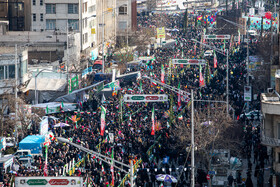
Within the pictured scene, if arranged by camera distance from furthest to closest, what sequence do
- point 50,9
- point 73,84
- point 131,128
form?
point 50,9
point 73,84
point 131,128

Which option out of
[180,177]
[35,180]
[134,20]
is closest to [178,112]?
[180,177]

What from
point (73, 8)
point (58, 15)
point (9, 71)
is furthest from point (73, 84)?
point (73, 8)

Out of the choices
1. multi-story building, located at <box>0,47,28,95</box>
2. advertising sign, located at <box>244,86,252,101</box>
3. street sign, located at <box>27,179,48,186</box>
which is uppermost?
multi-story building, located at <box>0,47,28,95</box>

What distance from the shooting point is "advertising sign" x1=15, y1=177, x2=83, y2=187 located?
2844 cm

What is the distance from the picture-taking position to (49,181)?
93.6ft

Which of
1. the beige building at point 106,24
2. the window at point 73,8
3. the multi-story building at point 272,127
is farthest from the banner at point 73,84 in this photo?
the beige building at point 106,24

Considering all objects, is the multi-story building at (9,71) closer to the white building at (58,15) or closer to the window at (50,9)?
the white building at (58,15)

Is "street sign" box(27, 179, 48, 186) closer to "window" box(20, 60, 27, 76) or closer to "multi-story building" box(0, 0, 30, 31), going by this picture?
"window" box(20, 60, 27, 76)

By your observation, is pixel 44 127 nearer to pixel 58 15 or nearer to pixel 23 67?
pixel 23 67

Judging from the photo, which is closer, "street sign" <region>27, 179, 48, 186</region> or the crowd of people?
"street sign" <region>27, 179, 48, 186</region>

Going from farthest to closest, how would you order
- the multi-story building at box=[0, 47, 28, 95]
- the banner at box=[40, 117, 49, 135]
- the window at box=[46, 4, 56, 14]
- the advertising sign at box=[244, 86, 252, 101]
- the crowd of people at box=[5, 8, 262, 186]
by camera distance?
the window at box=[46, 4, 56, 14] < the multi-story building at box=[0, 47, 28, 95] < the advertising sign at box=[244, 86, 252, 101] < the banner at box=[40, 117, 49, 135] < the crowd of people at box=[5, 8, 262, 186]

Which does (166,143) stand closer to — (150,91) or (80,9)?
(150,91)

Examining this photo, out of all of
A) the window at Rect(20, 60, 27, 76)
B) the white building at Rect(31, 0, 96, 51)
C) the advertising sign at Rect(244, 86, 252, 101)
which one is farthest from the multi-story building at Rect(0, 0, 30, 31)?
the advertising sign at Rect(244, 86, 252, 101)

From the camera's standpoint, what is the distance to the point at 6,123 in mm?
49156
